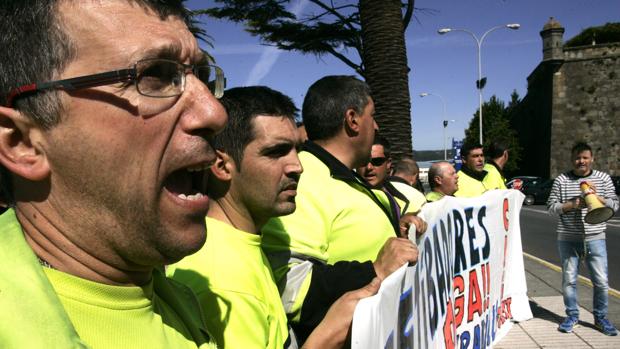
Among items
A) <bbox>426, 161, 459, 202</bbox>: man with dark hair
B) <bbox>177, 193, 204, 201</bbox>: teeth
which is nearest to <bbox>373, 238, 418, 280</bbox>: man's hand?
<bbox>177, 193, 204, 201</bbox>: teeth

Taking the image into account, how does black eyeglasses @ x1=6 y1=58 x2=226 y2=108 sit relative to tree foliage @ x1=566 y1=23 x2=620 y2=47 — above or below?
below

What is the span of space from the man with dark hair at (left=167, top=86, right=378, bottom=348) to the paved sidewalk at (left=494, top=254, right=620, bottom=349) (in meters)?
4.16

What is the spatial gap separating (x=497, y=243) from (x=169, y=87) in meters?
3.65

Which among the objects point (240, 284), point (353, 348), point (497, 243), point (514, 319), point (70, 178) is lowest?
point (514, 319)

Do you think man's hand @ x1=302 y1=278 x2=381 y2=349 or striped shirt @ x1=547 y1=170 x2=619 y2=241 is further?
striped shirt @ x1=547 y1=170 x2=619 y2=241

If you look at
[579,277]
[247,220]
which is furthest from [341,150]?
[579,277]

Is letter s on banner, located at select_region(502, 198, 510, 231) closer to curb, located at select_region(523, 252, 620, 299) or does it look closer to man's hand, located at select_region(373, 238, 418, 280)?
man's hand, located at select_region(373, 238, 418, 280)

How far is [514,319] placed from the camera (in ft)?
15.1

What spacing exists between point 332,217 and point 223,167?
60cm

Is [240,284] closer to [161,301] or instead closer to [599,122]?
[161,301]

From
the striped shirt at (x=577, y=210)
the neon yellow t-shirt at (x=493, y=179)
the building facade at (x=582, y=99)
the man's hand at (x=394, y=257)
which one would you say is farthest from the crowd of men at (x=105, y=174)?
the building facade at (x=582, y=99)

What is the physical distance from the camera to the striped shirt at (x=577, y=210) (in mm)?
5520

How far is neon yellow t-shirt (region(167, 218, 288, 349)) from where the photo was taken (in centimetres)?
147

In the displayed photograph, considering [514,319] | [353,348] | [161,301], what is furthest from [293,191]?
[514,319]
